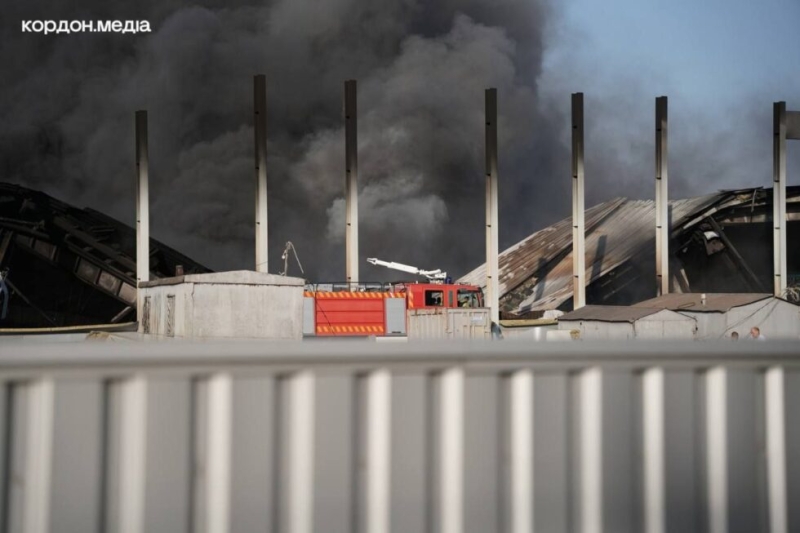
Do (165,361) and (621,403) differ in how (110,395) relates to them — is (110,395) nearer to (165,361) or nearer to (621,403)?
(165,361)

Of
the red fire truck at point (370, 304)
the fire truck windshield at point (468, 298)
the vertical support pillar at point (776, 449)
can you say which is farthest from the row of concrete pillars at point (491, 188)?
the vertical support pillar at point (776, 449)

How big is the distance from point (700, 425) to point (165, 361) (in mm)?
1126

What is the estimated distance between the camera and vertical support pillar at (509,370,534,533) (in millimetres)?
2062

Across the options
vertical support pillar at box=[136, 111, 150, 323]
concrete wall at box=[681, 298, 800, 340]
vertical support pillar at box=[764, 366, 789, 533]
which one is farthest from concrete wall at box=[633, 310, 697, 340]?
vertical support pillar at box=[764, 366, 789, 533]

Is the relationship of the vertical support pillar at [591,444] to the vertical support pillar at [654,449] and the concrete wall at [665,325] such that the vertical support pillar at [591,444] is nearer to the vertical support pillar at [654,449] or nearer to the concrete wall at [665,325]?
the vertical support pillar at [654,449]

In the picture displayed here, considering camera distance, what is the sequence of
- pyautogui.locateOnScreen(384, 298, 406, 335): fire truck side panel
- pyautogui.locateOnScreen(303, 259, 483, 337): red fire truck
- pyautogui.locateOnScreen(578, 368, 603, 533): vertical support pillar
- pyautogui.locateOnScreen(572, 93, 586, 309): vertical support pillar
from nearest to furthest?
pyautogui.locateOnScreen(578, 368, 603, 533): vertical support pillar, pyautogui.locateOnScreen(303, 259, 483, 337): red fire truck, pyautogui.locateOnScreen(384, 298, 406, 335): fire truck side panel, pyautogui.locateOnScreen(572, 93, 586, 309): vertical support pillar

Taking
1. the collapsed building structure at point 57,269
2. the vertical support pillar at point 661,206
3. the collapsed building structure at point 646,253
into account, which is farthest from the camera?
the collapsed building structure at point 646,253

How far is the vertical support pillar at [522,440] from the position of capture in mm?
2062

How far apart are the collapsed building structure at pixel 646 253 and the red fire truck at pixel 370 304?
241 inches

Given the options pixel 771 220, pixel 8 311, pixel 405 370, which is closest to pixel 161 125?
pixel 8 311

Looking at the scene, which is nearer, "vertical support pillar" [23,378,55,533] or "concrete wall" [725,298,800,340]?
"vertical support pillar" [23,378,55,533]

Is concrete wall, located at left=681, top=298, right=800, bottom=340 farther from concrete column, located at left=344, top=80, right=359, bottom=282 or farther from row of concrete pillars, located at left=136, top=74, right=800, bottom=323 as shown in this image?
concrete column, located at left=344, top=80, right=359, bottom=282

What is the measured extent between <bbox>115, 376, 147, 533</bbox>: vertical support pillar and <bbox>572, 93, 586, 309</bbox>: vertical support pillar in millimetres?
25925

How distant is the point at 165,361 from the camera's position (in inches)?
75.5
